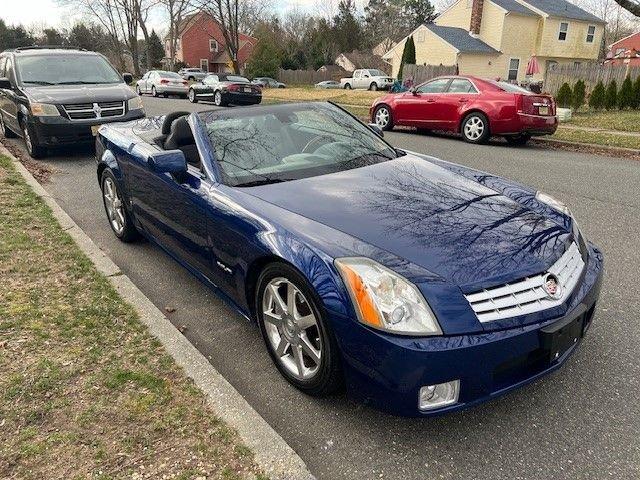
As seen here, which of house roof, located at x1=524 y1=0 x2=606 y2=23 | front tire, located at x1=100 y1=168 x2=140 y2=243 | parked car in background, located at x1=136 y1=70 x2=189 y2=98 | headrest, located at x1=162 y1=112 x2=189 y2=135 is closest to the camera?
headrest, located at x1=162 y1=112 x2=189 y2=135

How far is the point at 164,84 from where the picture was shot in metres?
27.2

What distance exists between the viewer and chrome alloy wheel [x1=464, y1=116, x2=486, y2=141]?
1086 cm

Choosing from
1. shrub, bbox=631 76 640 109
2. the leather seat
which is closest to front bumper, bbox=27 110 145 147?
the leather seat

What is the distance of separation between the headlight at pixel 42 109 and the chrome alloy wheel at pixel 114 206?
418 centimetres

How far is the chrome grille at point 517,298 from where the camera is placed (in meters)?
2.14

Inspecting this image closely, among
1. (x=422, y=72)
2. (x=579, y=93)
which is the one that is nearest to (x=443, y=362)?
(x=579, y=93)

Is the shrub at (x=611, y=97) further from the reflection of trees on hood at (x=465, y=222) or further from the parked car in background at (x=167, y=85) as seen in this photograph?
the parked car in background at (x=167, y=85)

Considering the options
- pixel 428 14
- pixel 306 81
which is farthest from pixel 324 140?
pixel 428 14

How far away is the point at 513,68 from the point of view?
37.6m

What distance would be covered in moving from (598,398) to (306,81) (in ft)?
170

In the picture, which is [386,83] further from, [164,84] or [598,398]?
[598,398]

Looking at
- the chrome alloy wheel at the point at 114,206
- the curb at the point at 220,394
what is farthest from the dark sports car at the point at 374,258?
the chrome alloy wheel at the point at 114,206

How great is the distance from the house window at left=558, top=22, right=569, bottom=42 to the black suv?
37.8m

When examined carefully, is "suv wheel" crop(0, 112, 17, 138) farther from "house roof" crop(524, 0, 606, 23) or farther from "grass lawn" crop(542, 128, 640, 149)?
"house roof" crop(524, 0, 606, 23)
